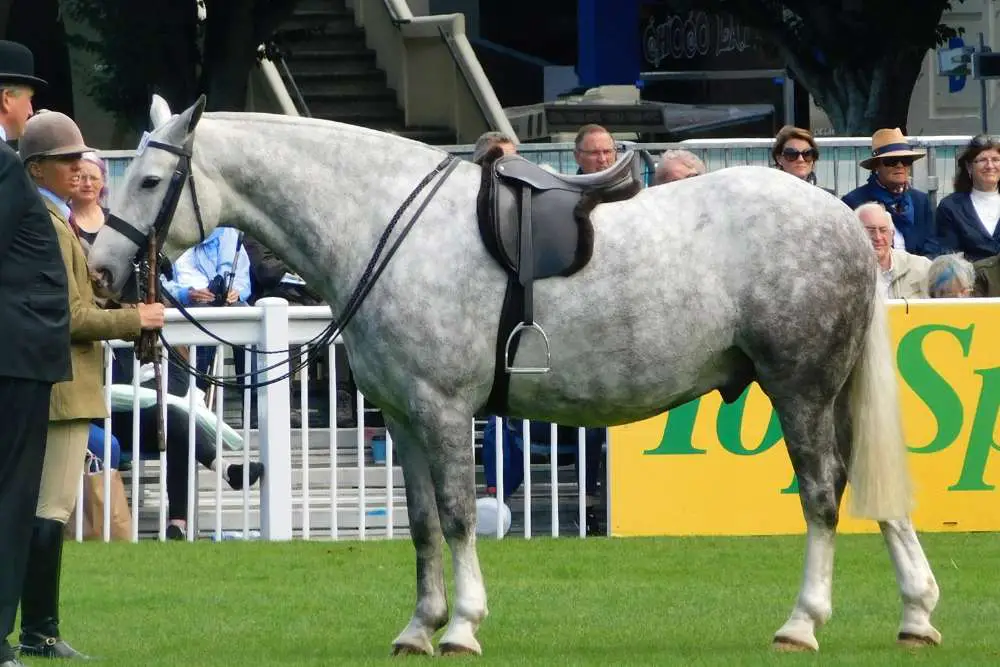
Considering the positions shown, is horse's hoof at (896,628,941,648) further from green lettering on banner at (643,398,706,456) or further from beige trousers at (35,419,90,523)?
green lettering on banner at (643,398,706,456)

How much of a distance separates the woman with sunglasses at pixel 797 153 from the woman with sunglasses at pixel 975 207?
102cm

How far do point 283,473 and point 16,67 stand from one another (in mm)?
3685

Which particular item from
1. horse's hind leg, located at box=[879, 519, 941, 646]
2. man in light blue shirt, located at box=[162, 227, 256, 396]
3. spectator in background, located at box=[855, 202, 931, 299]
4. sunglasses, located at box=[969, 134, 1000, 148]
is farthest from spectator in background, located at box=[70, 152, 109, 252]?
sunglasses, located at box=[969, 134, 1000, 148]

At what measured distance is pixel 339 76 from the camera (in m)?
27.7

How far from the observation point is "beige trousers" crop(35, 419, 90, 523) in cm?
846

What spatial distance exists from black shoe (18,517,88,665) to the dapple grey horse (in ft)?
3.52

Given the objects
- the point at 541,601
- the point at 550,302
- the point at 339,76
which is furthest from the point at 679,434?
the point at 339,76

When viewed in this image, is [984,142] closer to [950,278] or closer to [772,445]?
[950,278]

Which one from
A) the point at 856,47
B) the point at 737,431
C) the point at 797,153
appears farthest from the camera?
the point at 856,47

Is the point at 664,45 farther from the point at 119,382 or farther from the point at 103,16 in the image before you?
the point at 119,382

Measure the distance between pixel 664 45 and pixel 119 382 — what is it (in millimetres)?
19489

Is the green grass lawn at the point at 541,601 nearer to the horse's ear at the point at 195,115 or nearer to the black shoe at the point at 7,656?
the black shoe at the point at 7,656

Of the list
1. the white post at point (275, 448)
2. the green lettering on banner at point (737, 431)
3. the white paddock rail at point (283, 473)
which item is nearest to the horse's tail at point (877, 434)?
the green lettering on banner at point (737, 431)

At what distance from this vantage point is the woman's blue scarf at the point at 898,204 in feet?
44.5
